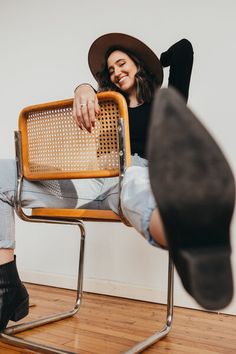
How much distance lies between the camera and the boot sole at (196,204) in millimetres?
570

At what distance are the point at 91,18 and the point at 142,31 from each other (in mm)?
370

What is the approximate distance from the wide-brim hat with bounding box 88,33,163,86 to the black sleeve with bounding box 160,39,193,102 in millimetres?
152

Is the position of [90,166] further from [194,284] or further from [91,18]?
[91,18]

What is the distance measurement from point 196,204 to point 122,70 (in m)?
1.14

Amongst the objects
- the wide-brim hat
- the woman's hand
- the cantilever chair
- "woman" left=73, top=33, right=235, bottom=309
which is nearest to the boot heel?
the cantilever chair

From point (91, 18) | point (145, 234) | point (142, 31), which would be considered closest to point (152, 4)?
point (142, 31)

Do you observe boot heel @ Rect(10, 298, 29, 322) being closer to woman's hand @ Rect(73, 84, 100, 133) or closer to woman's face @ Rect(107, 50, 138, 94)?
woman's hand @ Rect(73, 84, 100, 133)

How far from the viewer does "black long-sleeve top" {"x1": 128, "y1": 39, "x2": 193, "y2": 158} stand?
141 cm

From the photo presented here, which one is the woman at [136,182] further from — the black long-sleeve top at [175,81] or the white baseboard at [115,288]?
the white baseboard at [115,288]

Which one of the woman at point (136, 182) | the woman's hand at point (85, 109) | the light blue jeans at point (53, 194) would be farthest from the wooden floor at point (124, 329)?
the woman's hand at point (85, 109)

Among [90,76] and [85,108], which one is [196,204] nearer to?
[85,108]

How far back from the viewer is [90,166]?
3.79 feet

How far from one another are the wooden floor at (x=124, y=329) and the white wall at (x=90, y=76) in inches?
5.9

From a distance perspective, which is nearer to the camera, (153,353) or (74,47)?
(153,353)
